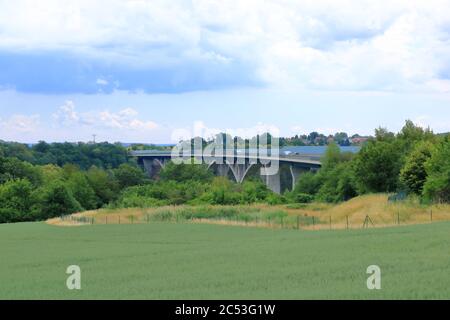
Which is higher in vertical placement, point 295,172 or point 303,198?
point 295,172

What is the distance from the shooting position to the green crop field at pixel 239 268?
18.6m

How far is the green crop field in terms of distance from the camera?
60.9 feet

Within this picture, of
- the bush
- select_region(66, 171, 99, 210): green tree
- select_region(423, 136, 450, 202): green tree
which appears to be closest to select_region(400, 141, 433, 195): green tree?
select_region(423, 136, 450, 202): green tree

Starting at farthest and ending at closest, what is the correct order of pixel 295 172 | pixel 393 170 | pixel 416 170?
pixel 295 172 → pixel 393 170 → pixel 416 170

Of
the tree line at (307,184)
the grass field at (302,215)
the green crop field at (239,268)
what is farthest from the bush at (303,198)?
→ the green crop field at (239,268)

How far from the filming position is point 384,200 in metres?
66.0

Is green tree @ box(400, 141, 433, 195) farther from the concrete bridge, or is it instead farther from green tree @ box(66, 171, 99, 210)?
green tree @ box(66, 171, 99, 210)

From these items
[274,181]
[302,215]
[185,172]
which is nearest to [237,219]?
[302,215]

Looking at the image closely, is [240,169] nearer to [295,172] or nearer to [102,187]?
[295,172]

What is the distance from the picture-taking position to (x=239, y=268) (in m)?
24.7

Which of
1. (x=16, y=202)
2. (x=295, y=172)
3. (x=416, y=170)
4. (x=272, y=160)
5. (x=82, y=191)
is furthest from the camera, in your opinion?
(x=272, y=160)

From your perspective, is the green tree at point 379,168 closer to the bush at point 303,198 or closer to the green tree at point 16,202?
the bush at point 303,198

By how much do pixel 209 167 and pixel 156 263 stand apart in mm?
145179
